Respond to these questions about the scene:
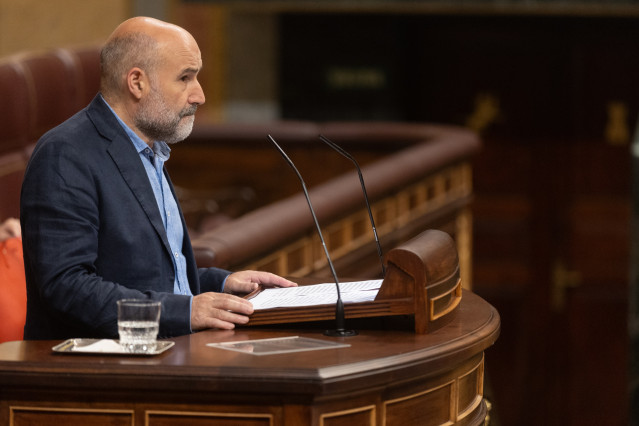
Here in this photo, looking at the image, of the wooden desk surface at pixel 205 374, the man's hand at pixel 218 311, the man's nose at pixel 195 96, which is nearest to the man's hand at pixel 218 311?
the man's hand at pixel 218 311

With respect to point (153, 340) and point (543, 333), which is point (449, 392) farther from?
point (543, 333)

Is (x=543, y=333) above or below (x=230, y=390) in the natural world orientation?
below

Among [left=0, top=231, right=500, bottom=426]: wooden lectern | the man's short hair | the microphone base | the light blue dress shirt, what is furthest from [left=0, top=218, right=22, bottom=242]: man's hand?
the microphone base

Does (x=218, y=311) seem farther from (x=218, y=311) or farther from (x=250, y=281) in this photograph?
(x=250, y=281)

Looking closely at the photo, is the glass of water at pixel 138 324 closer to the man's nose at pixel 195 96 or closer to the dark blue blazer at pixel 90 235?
the dark blue blazer at pixel 90 235

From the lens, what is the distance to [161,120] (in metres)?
2.30

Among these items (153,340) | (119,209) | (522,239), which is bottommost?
(522,239)

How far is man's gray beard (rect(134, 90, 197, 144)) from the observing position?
2.29m

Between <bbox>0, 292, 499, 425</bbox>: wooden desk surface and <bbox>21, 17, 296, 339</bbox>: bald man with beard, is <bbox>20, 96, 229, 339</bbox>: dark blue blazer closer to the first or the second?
<bbox>21, 17, 296, 339</bbox>: bald man with beard

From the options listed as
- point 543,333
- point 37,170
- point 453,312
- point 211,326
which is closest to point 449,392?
point 453,312

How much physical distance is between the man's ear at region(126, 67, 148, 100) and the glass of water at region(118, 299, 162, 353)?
451 millimetres

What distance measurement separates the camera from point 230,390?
6.30 feet

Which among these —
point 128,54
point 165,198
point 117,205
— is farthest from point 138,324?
point 128,54

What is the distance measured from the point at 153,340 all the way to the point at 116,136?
45 centimetres
